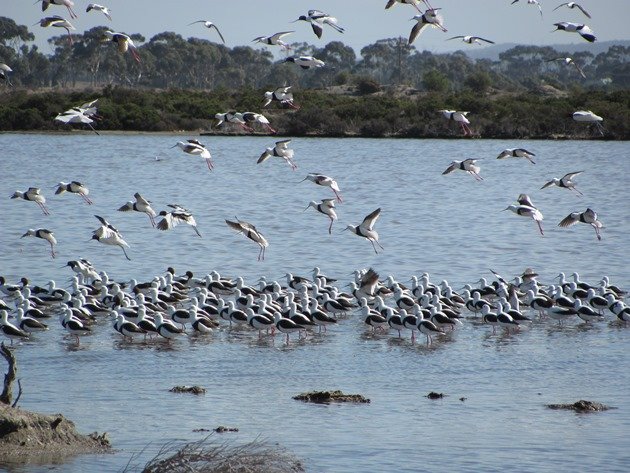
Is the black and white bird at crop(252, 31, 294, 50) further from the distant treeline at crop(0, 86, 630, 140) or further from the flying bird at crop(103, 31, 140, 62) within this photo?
the distant treeline at crop(0, 86, 630, 140)

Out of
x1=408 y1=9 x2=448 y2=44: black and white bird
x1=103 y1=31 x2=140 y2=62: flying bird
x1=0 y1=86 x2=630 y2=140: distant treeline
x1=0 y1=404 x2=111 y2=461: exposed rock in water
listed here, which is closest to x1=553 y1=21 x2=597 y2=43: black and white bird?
x1=408 y1=9 x2=448 y2=44: black and white bird

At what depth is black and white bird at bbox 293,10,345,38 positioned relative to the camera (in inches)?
800

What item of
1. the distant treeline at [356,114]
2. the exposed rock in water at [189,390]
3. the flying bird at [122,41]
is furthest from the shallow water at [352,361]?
the distant treeline at [356,114]

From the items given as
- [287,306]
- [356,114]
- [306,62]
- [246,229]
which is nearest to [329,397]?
[287,306]

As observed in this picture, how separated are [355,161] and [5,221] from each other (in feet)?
79.3

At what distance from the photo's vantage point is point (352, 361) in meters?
17.2

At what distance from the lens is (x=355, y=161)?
188 feet

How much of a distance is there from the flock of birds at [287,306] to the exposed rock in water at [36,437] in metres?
6.32

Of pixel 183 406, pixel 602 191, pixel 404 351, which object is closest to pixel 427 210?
pixel 602 191

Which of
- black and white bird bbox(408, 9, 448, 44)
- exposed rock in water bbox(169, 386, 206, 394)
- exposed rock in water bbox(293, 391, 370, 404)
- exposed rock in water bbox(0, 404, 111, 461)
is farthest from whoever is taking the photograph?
black and white bird bbox(408, 9, 448, 44)

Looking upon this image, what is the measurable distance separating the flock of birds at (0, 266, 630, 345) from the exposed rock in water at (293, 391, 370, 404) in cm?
413

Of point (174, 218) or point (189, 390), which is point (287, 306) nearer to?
point (189, 390)

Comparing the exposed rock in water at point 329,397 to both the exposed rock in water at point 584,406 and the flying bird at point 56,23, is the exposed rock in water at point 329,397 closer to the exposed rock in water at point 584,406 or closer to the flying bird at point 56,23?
the exposed rock in water at point 584,406

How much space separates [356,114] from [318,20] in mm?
50720
